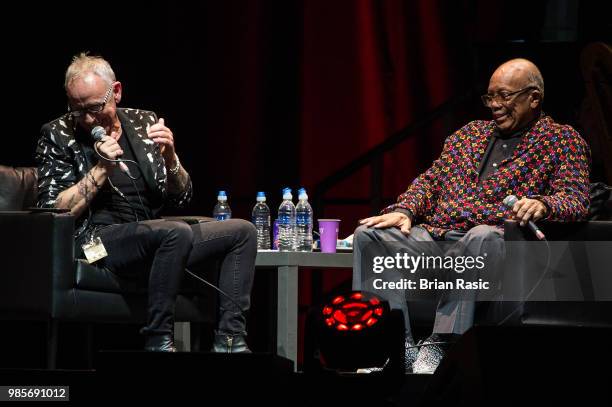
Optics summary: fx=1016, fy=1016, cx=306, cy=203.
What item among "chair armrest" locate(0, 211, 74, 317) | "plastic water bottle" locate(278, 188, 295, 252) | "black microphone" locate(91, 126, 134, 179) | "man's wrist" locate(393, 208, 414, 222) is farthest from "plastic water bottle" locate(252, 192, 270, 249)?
"chair armrest" locate(0, 211, 74, 317)

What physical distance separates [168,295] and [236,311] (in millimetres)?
222

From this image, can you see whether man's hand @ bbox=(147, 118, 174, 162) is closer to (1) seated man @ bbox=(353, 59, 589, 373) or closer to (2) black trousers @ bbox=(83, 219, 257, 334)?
(2) black trousers @ bbox=(83, 219, 257, 334)

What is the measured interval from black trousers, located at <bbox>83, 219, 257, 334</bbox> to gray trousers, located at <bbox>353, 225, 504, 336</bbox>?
14.9 inches

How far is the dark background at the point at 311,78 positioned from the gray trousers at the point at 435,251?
129 cm

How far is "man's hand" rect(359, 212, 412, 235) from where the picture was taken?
345 cm

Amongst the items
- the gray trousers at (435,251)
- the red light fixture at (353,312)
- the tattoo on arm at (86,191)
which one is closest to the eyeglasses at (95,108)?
the tattoo on arm at (86,191)

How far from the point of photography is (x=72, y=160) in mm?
3463

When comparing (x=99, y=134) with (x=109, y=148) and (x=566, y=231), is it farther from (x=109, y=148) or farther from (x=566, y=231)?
(x=566, y=231)

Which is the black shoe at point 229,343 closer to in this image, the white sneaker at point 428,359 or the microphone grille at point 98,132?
the white sneaker at point 428,359

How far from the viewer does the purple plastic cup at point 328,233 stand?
3.70 m

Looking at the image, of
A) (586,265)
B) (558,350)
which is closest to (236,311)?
(586,265)

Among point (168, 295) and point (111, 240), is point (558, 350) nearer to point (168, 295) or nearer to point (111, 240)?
point (168, 295)

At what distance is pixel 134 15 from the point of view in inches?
184

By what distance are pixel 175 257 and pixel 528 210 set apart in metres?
1.11
